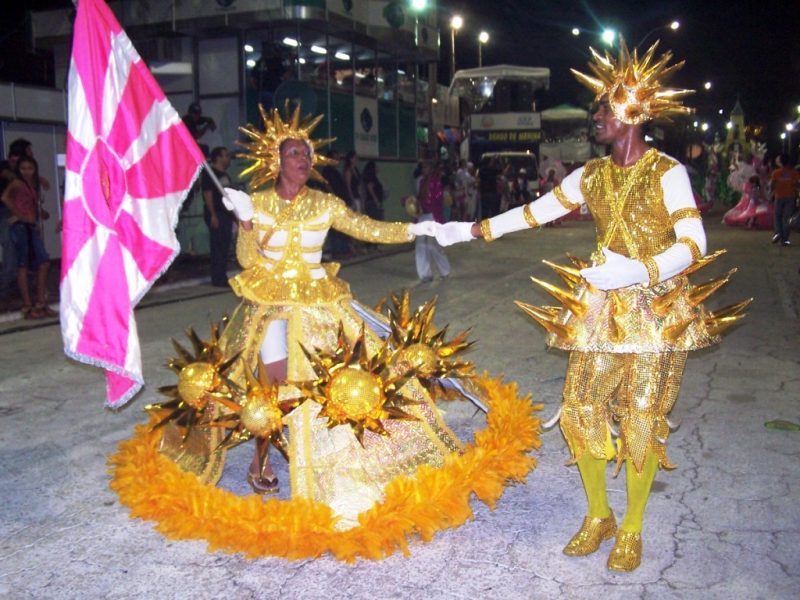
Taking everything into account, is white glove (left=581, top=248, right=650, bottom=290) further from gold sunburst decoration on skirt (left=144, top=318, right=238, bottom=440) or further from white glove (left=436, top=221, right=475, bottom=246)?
gold sunburst decoration on skirt (left=144, top=318, right=238, bottom=440)

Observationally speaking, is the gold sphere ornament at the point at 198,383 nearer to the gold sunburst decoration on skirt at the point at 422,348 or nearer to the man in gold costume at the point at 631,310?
the gold sunburst decoration on skirt at the point at 422,348

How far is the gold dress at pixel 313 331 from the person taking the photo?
3.94m

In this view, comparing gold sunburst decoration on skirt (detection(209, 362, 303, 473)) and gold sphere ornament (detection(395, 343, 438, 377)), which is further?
gold sphere ornament (detection(395, 343, 438, 377))

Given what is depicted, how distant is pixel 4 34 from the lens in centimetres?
1981

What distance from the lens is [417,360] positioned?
4199mm

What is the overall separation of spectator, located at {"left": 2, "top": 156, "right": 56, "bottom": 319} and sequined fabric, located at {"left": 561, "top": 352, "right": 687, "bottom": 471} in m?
7.86

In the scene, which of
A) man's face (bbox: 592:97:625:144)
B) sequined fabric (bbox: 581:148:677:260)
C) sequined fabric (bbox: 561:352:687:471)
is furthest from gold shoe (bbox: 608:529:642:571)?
man's face (bbox: 592:97:625:144)

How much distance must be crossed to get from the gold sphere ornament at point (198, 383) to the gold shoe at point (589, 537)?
1837 millimetres

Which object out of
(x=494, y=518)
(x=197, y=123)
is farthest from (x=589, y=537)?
(x=197, y=123)

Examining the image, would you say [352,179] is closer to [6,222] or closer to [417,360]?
[6,222]

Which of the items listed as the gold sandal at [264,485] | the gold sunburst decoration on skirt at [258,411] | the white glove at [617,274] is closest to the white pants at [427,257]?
the gold sandal at [264,485]

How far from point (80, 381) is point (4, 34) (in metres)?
16.7

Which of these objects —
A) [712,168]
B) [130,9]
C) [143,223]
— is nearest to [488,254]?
[130,9]

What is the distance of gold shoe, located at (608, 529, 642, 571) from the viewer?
3377 mm
